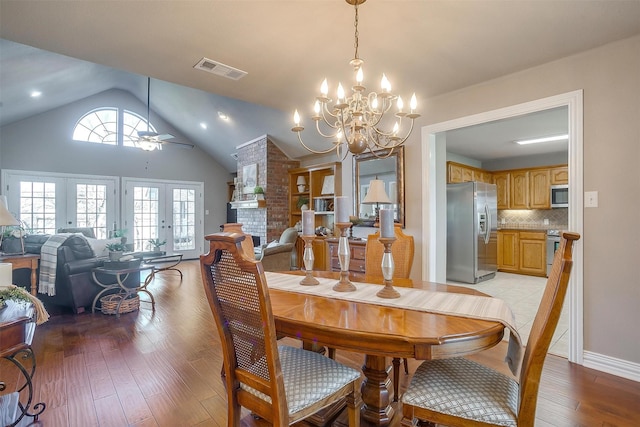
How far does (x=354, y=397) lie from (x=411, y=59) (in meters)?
2.41

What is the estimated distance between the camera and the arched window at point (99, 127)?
7.04m

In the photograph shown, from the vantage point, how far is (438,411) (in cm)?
116

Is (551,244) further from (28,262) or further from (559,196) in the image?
(28,262)

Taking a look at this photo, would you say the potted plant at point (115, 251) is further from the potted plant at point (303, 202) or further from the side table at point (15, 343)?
the potted plant at point (303, 202)

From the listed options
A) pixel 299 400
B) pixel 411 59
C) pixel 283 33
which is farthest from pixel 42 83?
pixel 299 400

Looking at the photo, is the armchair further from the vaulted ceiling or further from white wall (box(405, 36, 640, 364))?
white wall (box(405, 36, 640, 364))

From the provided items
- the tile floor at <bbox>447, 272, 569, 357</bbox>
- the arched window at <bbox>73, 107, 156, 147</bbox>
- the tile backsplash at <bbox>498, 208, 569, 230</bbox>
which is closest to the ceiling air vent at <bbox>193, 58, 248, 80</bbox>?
the tile floor at <bbox>447, 272, 569, 357</bbox>

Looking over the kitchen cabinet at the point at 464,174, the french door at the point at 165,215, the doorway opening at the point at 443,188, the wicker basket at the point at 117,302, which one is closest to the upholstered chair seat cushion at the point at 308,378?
the doorway opening at the point at 443,188

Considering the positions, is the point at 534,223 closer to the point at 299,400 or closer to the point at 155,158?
the point at 299,400

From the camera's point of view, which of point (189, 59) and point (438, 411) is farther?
point (189, 59)

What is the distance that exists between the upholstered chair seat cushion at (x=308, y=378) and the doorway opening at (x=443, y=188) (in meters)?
2.08

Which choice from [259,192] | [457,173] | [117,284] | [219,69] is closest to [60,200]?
[259,192]

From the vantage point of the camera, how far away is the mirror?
359 centimetres

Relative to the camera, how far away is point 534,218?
6320 millimetres
